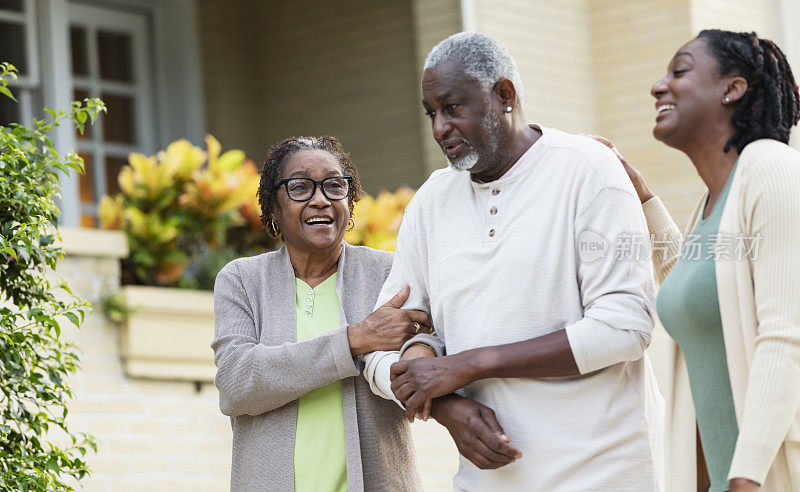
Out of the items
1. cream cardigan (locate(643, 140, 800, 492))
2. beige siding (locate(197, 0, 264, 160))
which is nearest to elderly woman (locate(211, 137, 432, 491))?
cream cardigan (locate(643, 140, 800, 492))

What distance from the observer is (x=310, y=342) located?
3.62 meters

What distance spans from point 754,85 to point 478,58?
28.3 inches

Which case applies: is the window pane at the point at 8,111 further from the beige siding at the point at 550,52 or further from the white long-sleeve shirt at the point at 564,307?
the white long-sleeve shirt at the point at 564,307

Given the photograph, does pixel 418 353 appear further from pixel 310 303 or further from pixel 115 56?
pixel 115 56

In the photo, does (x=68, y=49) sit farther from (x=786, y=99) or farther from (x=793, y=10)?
(x=786, y=99)

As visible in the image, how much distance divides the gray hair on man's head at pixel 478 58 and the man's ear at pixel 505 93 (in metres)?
0.01

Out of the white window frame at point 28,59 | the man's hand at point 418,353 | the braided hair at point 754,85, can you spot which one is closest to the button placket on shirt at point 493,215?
the man's hand at point 418,353

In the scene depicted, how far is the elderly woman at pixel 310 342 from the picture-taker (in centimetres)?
359

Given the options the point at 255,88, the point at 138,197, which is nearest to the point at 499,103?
the point at 138,197

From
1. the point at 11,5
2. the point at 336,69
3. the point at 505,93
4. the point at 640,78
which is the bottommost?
the point at 505,93

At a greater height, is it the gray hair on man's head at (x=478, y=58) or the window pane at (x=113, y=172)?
the window pane at (x=113, y=172)

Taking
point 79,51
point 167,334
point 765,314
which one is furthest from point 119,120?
point 765,314

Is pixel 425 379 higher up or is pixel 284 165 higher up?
pixel 284 165

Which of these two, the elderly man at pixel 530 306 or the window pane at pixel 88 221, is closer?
the elderly man at pixel 530 306
